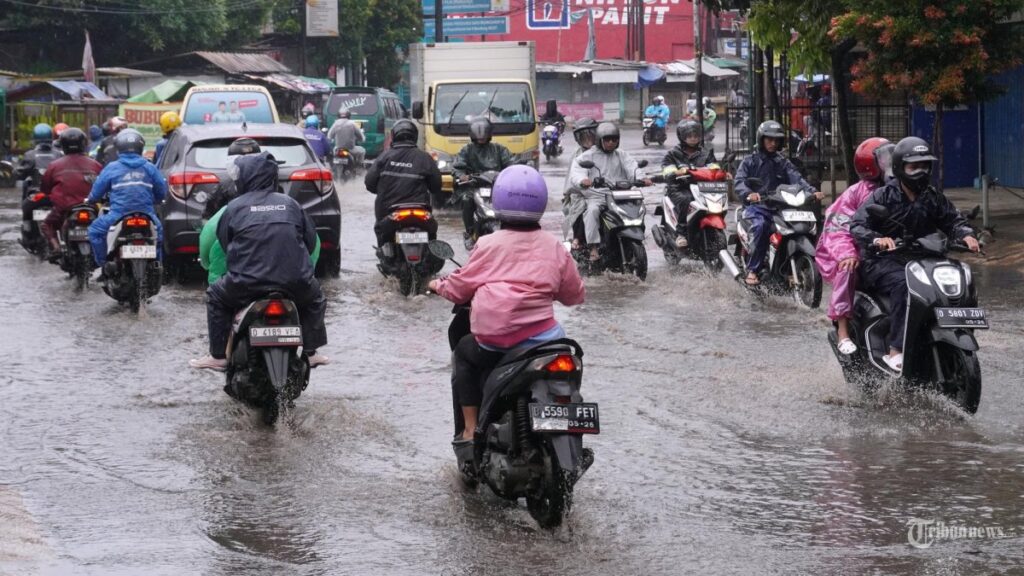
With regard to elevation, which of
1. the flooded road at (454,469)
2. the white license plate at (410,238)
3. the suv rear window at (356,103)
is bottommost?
the flooded road at (454,469)

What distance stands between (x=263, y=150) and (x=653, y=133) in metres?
33.4

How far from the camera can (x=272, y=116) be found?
82.0 feet

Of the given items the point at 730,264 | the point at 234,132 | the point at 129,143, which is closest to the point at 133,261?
the point at 129,143

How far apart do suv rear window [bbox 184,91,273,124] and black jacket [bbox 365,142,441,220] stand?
11.7 m

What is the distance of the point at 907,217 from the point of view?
336 inches

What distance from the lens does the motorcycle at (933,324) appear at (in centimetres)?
791

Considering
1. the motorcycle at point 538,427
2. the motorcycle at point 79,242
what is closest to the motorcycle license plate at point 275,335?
the motorcycle at point 538,427

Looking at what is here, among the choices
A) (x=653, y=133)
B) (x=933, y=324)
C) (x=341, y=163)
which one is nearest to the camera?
(x=933, y=324)

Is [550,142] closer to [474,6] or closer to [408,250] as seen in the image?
[408,250]

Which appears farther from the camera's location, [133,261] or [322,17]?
[322,17]

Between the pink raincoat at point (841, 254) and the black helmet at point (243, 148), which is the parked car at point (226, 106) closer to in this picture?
the black helmet at point (243, 148)

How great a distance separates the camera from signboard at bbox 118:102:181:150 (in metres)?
33.2

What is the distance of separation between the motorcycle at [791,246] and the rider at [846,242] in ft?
8.53

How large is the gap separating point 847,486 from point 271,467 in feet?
9.11
